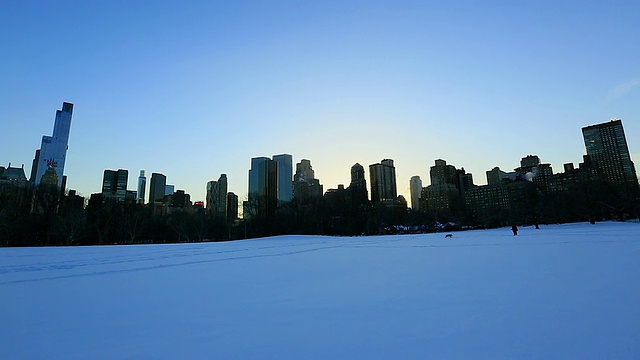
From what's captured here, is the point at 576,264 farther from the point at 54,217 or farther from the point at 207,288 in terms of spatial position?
the point at 54,217

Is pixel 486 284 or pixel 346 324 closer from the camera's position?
pixel 346 324

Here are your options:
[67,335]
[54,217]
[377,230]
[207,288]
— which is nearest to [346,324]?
[67,335]

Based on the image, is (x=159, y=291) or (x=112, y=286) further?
(x=112, y=286)

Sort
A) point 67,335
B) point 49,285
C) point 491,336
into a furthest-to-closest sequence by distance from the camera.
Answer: point 49,285, point 67,335, point 491,336

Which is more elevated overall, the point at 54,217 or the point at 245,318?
the point at 54,217

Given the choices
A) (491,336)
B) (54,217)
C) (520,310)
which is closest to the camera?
(491,336)

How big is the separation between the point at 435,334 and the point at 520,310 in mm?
1640

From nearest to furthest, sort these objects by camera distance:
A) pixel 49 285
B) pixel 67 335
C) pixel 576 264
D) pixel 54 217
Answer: pixel 67 335
pixel 49 285
pixel 576 264
pixel 54 217

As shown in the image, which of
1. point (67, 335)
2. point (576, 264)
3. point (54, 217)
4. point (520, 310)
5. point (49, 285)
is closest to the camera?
point (67, 335)

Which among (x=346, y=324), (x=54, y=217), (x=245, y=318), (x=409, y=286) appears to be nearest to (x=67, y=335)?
(x=245, y=318)

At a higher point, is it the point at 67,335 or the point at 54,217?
the point at 54,217

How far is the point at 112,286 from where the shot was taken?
7.30 meters

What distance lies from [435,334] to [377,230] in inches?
2744

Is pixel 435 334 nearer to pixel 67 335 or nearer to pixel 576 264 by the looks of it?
pixel 67 335
